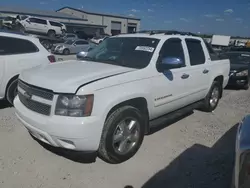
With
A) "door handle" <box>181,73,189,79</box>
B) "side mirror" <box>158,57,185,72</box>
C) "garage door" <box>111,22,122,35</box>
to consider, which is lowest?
"door handle" <box>181,73,189,79</box>

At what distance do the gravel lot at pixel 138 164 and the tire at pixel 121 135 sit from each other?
15 centimetres

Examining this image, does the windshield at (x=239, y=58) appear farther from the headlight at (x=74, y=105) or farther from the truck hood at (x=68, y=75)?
the headlight at (x=74, y=105)

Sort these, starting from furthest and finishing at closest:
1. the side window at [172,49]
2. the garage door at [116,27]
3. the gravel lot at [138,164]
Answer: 1. the garage door at [116,27]
2. the side window at [172,49]
3. the gravel lot at [138,164]

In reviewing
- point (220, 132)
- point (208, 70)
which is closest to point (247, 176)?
point (220, 132)

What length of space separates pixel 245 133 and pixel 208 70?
2.91 metres

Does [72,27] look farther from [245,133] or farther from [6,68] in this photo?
[245,133]

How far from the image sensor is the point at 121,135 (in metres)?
3.24

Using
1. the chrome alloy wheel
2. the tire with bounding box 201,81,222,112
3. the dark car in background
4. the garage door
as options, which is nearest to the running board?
the chrome alloy wheel

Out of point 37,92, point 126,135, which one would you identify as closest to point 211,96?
point 126,135

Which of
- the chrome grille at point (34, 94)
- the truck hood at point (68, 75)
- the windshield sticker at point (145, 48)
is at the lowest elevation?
the chrome grille at point (34, 94)

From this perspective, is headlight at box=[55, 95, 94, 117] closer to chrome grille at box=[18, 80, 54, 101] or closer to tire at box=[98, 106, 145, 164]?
chrome grille at box=[18, 80, 54, 101]

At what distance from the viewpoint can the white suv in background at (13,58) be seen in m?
5.03

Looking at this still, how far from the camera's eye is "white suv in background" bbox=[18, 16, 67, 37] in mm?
23625

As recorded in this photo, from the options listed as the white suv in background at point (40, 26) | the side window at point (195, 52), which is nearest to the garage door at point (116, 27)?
the white suv in background at point (40, 26)
